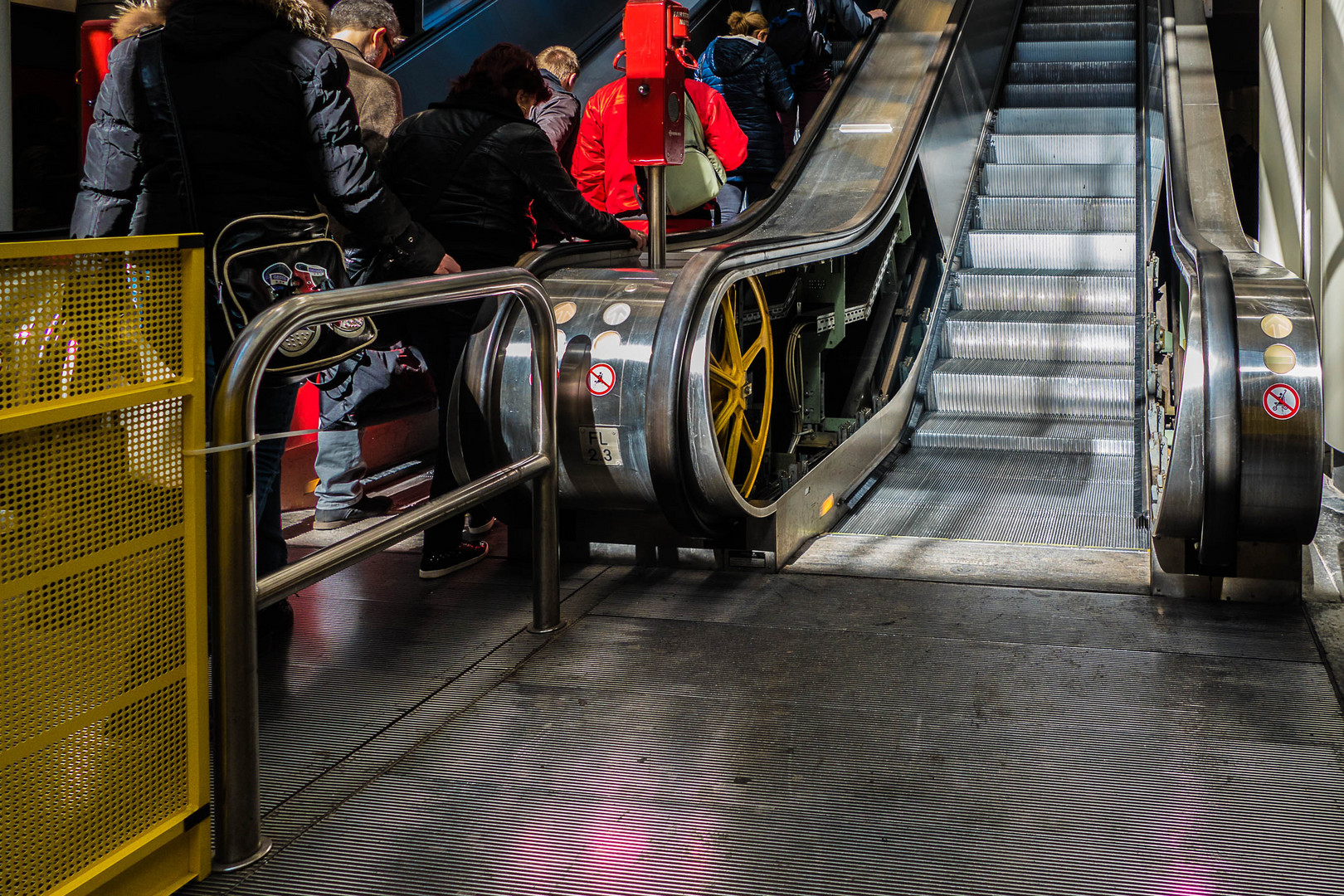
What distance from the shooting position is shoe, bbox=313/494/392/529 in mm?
4477

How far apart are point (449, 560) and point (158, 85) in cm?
168

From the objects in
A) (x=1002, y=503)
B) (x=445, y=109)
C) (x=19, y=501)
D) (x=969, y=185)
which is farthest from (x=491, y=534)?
(x=969, y=185)

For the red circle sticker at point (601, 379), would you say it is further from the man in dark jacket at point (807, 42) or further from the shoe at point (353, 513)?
the man in dark jacket at point (807, 42)

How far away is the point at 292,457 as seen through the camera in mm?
4832

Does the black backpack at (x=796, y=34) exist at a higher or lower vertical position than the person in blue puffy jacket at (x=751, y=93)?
higher

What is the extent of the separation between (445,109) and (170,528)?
220 cm

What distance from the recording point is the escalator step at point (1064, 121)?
839cm

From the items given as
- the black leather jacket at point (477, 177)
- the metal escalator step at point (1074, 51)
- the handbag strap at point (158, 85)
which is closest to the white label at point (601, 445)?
the black leather jacket at point (477, 177)

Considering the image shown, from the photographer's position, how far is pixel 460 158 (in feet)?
12.2

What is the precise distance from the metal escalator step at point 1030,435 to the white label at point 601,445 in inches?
117

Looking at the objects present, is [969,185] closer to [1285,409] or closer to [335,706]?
[1285,409]

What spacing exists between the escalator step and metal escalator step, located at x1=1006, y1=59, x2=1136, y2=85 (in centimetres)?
54

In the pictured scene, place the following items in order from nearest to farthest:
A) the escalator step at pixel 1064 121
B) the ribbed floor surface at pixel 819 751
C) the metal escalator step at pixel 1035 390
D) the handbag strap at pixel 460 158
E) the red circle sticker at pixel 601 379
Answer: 1. the ribbed floor surface at pixel 819 751
2. the red circle sticker at pixel 601 379
3. the handbag strap at pixel 460 158
4. the metal escalator step at pixel 1035 390
5. the escalator step at pixel 1064 121

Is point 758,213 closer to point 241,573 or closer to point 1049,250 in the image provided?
point 1049,250
